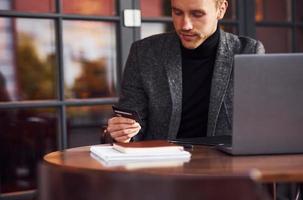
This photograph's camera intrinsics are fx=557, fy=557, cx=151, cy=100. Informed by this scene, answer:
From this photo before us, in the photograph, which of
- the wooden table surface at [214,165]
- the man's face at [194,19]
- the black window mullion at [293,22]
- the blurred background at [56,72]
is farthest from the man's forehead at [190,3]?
the black window mullion at [293,22]

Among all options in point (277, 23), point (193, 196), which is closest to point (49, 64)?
point (277, 23)

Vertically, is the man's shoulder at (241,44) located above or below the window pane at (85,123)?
above

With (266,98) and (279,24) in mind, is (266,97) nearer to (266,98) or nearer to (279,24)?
(266,98)

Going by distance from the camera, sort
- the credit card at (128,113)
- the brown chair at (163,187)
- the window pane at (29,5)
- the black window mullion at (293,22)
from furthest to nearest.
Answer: the black window mullion at (293,22) → the window pane at (29,5) → the credit card at (128,113) → the brown chair at (163,187)

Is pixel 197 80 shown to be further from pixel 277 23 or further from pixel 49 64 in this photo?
pixel 277 23

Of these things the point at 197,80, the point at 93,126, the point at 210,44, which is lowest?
the point at 93,126

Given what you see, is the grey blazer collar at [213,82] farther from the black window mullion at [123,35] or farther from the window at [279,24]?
the window at [279,24]

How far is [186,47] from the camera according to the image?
2184 mm

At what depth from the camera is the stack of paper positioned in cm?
136

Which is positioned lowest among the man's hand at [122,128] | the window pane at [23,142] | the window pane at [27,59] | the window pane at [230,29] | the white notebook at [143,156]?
the window pane at [23,142]

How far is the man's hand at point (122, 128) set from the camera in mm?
1683

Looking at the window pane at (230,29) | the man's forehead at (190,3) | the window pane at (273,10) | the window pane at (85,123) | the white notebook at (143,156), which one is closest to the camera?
the white notebook at (143,156)

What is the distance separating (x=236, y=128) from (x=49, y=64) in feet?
5.96

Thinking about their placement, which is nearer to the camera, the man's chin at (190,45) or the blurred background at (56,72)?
the man's chin at (190,45)
